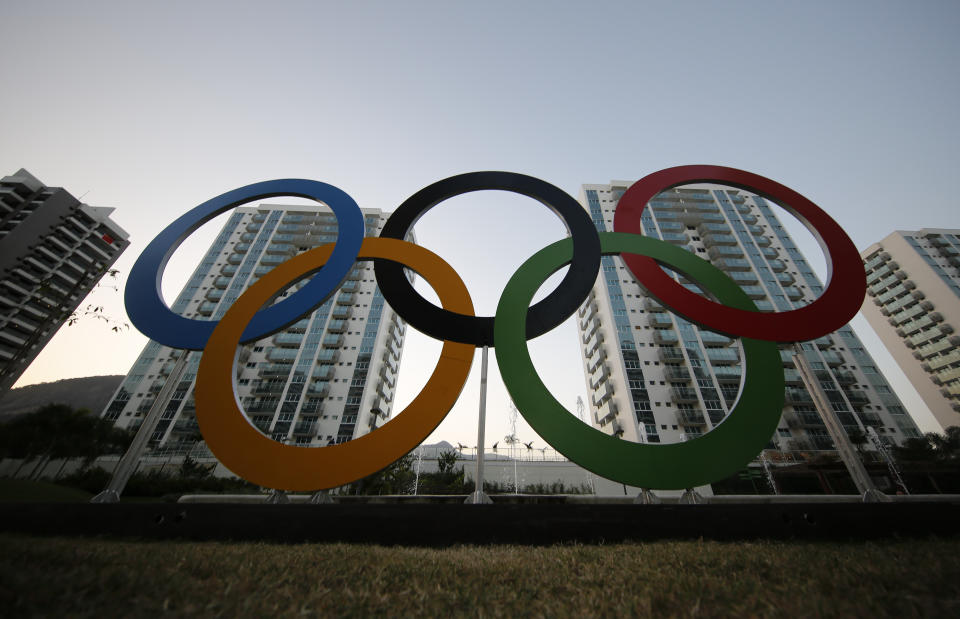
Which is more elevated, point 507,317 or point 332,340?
point 332,340

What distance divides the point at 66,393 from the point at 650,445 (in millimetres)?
155455

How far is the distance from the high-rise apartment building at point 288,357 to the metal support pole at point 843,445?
33.5 metres

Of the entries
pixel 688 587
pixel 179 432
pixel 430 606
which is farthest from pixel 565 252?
pixel 179 432

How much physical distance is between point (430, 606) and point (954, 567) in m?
4.83

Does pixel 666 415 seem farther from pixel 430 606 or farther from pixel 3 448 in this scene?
pixel 3 448

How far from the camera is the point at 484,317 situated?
845 centimetres

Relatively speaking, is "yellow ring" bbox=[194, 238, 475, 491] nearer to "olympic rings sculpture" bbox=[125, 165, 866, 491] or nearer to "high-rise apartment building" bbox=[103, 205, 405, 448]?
"olympic rings sculpture" bbox=[125, 165, 866, 491]

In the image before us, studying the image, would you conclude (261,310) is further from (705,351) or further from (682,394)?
(705,351)

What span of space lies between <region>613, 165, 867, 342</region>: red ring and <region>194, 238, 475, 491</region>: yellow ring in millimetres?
4783

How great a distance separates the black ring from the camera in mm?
8344

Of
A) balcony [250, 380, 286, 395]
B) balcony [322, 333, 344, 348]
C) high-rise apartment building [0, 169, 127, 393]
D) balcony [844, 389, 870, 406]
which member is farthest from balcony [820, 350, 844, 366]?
high-rise apartment building [0, 169, 127, 393]

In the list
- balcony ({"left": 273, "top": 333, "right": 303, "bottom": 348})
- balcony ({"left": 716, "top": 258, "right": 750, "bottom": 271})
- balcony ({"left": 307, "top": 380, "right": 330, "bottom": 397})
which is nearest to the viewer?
balcony ({"left": 307, "top": 380, "right": 330, "bottom": 397})

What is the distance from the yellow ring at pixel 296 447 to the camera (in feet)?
22.1

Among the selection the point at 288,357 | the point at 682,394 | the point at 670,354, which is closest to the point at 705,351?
the point at 670,354
